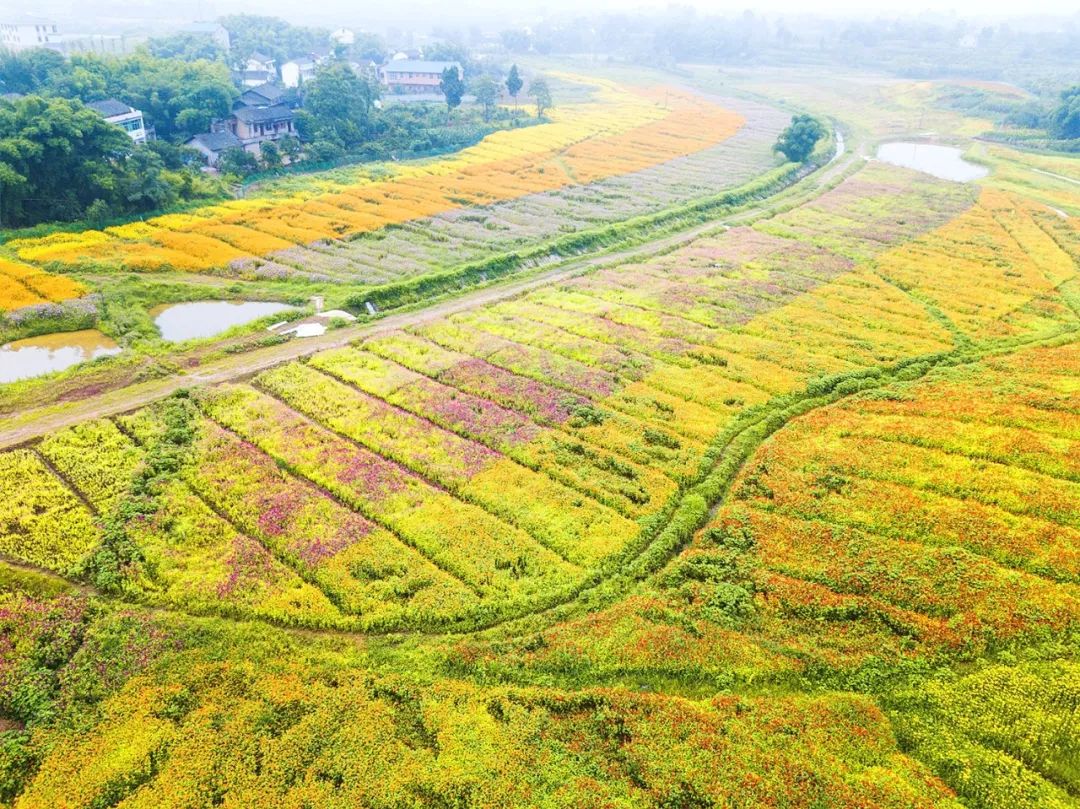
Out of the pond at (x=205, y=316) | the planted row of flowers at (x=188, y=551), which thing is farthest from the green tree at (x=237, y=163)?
the planted row of flowers at (x=188, y=551)

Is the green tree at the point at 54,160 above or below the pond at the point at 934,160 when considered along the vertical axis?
above

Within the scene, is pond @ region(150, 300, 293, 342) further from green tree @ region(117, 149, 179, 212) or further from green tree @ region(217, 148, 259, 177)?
green tree @ region(217, 148, 259, 177)

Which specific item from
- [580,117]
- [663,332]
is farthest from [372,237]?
Result: [580,117]

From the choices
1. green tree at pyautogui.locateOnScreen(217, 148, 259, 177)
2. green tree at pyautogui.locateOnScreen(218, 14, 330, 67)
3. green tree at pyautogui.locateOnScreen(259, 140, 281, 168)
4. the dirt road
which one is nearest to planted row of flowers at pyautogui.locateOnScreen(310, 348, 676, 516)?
the dirt road

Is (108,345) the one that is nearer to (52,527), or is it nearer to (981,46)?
(52,527)

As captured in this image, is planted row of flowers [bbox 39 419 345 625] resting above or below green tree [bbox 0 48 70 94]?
below

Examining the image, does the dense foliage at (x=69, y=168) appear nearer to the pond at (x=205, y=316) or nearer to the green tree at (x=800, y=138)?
the pond at (x=205, y=316)

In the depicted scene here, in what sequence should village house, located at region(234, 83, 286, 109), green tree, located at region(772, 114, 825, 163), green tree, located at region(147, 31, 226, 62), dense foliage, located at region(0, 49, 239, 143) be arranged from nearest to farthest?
1. dense foliage, located at region(0, 49, 239, 143)
2. green tree, located at region(772, 114, 825, 163)
3. village house, located at region(234, 83, 286, 109)
4. green tree, located at region(147, 31, 226, 62)
